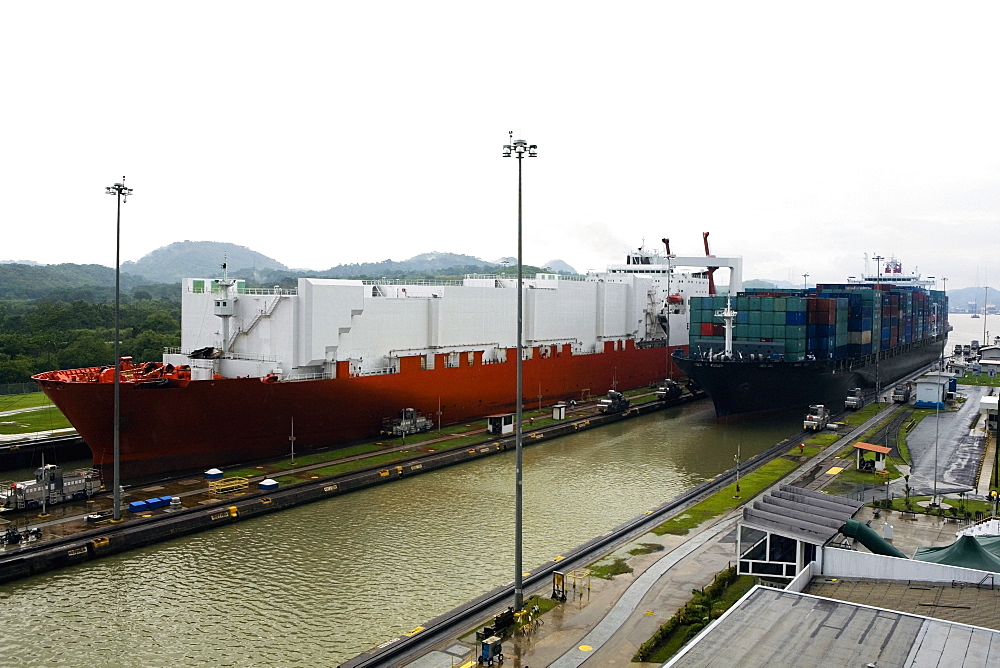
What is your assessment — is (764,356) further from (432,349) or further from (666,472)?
(432,349)

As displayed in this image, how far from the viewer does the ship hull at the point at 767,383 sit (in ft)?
131

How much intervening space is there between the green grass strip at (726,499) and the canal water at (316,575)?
1663mm

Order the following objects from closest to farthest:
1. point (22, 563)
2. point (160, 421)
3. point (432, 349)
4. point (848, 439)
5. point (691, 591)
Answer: point (691, 591) < point (22, 563) < point (160, 421) < point (848, 439) < point (432, 349)

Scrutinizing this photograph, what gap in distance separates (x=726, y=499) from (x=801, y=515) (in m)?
7.84

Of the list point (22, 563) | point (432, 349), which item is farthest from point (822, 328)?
point (22, 563)

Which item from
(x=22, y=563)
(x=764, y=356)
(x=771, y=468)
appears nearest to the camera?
(x=22, y=563)

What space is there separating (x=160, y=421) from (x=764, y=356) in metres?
30.8

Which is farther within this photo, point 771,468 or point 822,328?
point 822,328

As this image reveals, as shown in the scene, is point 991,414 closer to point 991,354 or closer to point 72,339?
point 991,354

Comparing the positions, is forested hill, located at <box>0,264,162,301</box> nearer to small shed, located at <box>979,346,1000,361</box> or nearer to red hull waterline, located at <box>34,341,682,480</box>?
red hull waterline, located at <box>34,341,682,480</box>

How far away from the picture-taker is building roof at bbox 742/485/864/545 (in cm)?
1576

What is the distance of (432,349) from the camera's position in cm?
3841

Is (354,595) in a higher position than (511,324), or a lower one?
lower

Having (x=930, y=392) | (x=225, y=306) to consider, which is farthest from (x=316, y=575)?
(x=930, y=392)
